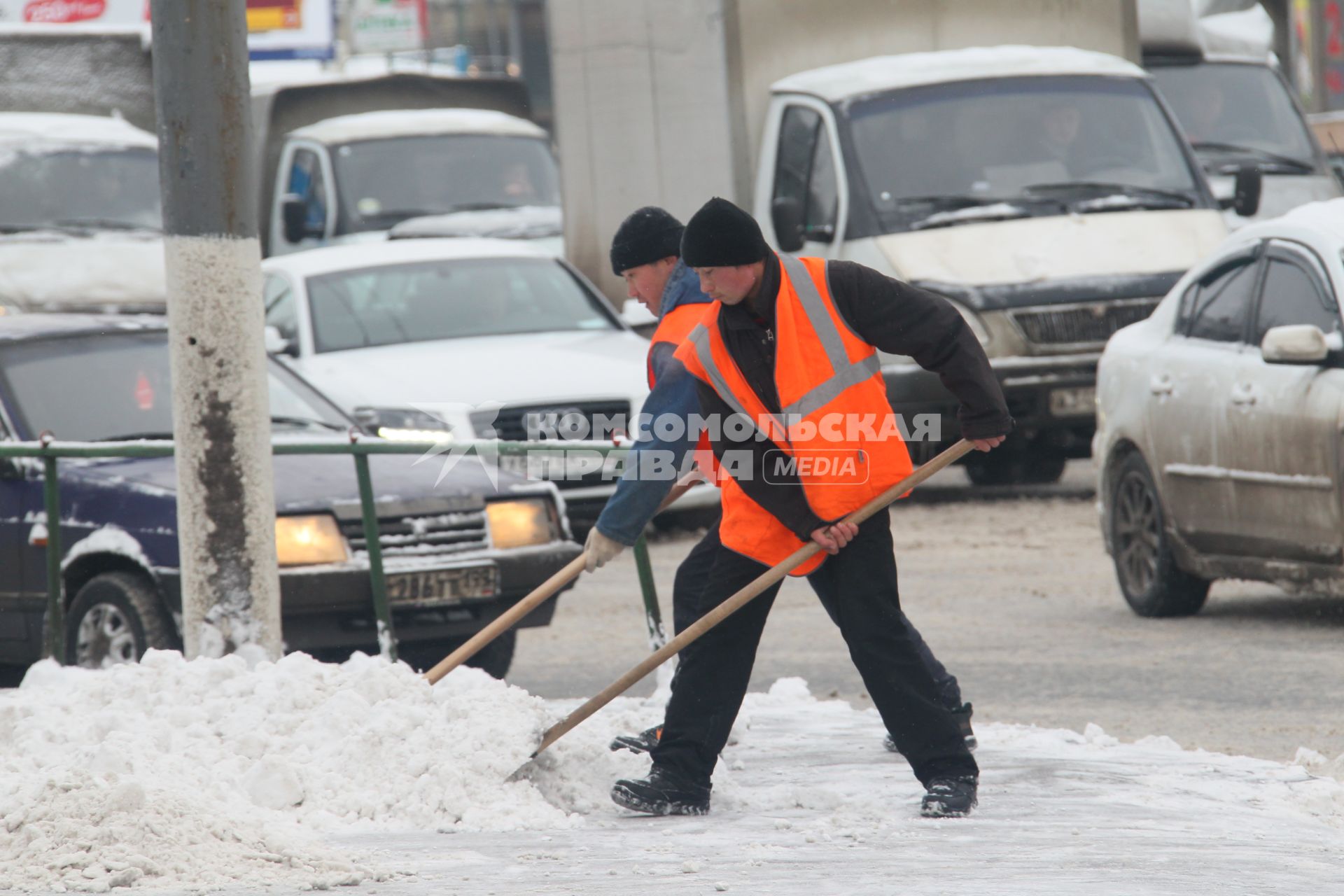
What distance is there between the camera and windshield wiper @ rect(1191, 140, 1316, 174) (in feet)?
53.5

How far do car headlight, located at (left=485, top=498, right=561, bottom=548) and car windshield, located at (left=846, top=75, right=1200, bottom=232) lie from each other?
5492 millimetres

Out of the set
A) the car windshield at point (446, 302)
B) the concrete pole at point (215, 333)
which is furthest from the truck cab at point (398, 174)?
the concrete pole at point (215, 333)

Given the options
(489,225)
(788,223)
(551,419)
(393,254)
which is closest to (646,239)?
(551,419)

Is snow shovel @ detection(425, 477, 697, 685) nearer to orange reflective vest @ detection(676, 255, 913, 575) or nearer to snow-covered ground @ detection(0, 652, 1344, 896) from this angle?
snow-covered ground @ detection(0, 652, 1344, 896)

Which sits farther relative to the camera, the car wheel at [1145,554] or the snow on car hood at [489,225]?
the snow on car hood at [489,225]

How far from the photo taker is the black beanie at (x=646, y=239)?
620 centimetres

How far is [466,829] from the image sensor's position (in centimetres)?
557

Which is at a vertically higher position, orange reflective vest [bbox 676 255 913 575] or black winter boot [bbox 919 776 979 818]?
orange reflective vest [bbox 676 255 913 575]

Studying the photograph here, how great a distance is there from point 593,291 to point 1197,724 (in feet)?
22.9

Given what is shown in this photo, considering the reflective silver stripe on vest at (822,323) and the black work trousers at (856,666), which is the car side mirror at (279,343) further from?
the reflective silver stripe on vest at (822,323)

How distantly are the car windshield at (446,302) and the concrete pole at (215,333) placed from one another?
6.14 m

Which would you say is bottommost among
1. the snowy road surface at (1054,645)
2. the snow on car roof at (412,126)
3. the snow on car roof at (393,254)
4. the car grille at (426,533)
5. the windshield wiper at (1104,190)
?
the snowy road surface at (1054,645)

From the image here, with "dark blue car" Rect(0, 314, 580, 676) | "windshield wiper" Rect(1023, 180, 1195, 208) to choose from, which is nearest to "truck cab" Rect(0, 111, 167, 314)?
"windshield wiper" Rect(1023, 180, 1195, 208)

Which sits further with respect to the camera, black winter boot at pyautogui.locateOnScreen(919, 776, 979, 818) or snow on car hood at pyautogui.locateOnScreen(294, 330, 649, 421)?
snow on car hood at pyautogui.locateOnScreen(294, 330, 649, 421)
